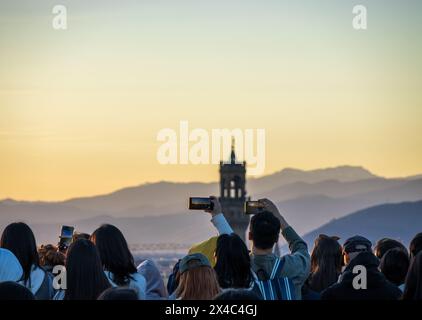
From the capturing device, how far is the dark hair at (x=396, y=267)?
16.2m

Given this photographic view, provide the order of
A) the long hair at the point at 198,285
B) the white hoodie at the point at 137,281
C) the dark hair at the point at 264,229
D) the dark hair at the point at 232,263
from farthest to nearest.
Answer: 1. the white hoodie at the point at 137,281
2. the dark hair at the point at 264,229
3. the dark hair at the point at 232,263
4. the long hair at the point at 198,285

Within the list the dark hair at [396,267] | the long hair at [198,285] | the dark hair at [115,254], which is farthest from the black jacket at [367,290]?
the dark hair at [115,254]

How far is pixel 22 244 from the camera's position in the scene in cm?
1577

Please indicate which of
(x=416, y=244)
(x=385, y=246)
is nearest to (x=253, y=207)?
(x=416, y=244)

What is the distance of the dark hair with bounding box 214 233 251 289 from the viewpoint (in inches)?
576

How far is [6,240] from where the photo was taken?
1580cm

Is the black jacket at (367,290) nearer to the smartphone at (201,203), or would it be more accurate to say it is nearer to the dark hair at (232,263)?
the dark hair at (232,263)

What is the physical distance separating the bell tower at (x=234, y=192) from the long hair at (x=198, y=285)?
501 feet

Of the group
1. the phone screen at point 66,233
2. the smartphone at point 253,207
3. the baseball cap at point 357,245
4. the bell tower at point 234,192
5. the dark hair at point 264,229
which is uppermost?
the smartphone at point 253,207

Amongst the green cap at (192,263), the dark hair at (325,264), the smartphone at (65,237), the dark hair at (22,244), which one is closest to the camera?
Answer: the green cap at (192,263)

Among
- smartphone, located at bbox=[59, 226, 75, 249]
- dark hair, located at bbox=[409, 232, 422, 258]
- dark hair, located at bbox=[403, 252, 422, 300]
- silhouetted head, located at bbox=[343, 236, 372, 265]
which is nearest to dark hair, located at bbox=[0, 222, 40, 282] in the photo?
smartphone, located at bbox=[59, 226, 75, 249]

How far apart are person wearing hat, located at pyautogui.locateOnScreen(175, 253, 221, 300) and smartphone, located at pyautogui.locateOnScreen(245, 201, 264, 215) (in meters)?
2.52
